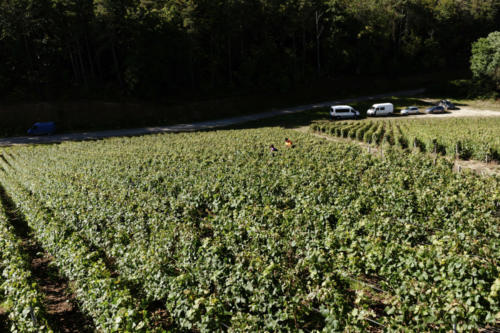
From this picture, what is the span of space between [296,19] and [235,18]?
1148cm

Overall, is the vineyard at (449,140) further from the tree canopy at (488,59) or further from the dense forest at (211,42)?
the tree canopy at (488,59)

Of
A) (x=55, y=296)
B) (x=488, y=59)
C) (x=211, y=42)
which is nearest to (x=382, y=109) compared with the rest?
(x=488, y=59)

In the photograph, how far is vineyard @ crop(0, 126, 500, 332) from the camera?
239 inches

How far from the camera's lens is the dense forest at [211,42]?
150ft

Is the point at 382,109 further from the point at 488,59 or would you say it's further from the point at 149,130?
the point at 149,130

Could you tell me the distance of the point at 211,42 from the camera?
55.4 m

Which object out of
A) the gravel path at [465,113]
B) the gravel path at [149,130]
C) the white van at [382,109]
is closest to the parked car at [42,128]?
the gravel path at [149,130]

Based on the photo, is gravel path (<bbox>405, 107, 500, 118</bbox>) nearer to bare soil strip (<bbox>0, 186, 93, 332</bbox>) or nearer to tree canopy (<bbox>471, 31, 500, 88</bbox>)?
tree canopy (<bbox>471, 31, 500, 88</bbox>)

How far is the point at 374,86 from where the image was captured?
59844 millimetres

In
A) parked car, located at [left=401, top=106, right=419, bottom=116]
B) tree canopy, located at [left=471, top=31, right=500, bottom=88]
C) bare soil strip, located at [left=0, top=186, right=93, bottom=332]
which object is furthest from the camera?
tree canopy, located at [left=471, top=31, right=500, bottom=88]

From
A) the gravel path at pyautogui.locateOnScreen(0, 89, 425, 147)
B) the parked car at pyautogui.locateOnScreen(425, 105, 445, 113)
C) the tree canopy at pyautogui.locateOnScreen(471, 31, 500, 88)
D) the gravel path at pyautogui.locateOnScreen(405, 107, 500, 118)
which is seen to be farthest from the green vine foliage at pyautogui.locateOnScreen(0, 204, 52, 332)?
the tree canopy at pyautogui.locateOnScreen(471, 31, 500, 88)

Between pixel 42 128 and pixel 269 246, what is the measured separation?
43290 millimetres

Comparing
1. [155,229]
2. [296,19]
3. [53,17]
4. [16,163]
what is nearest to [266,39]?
[296,19]

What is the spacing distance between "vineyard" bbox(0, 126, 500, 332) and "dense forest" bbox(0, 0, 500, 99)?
117ft
